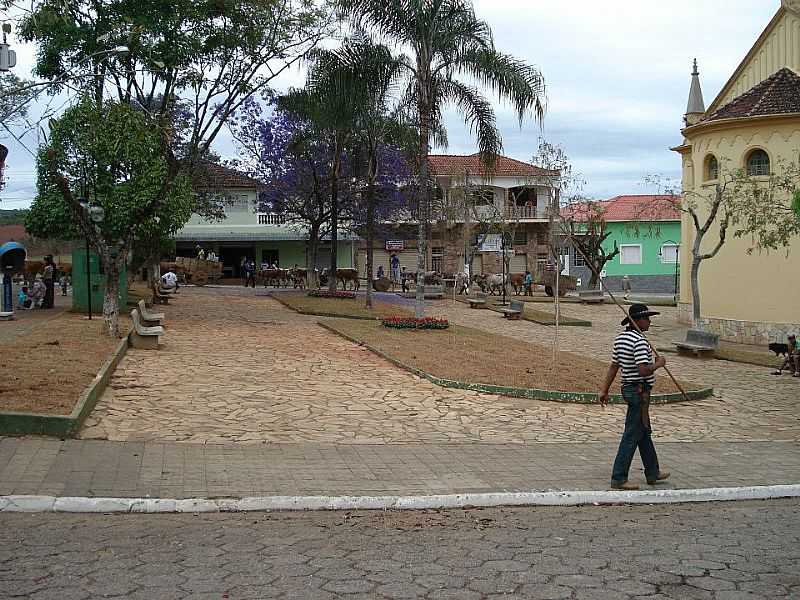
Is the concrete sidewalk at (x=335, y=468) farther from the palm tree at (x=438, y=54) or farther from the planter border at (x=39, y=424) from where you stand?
the palm tree at (x=438, y=54)

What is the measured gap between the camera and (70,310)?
21.3 meters

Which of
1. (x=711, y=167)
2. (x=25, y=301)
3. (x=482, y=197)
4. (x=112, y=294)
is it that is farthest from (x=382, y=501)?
(x=482, y=197)

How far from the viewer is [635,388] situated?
740 centimetres

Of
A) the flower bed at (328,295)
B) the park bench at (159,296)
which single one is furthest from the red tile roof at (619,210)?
the park bench at (159,296)

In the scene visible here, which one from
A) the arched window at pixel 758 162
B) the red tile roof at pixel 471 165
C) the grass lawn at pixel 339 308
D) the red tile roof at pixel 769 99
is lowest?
the grass lawn at pixel 339 308

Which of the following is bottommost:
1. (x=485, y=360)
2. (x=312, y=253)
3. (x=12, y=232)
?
(x=485, y=360)

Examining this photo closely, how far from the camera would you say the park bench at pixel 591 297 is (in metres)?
36.4

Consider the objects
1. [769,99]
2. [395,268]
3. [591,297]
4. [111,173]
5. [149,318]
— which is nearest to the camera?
[149,318]

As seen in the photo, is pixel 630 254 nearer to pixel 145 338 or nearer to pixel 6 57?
pixel 145 338

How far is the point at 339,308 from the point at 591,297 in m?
14.7

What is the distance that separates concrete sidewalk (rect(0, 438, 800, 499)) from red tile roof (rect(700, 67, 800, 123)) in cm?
1533

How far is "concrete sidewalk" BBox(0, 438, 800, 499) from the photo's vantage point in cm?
711

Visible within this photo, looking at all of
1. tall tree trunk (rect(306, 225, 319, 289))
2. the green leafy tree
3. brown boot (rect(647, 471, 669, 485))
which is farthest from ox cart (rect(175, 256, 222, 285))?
brown boot (rect(647, 471, 669, 485))

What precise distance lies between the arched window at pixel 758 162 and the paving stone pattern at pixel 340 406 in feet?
25.8
